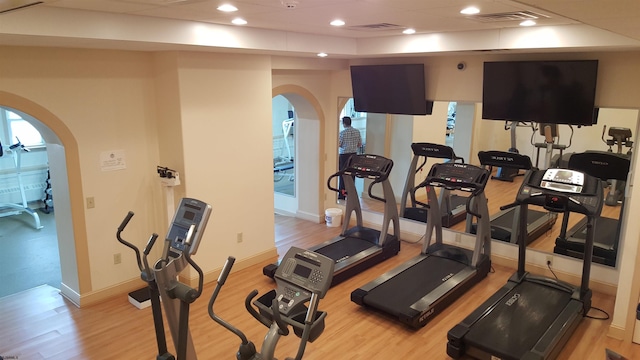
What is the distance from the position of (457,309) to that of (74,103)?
4342 millimetres

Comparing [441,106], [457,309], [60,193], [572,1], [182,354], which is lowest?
[457,309]

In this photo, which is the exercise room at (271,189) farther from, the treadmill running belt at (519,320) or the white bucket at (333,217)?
the white bucket at (333,217)

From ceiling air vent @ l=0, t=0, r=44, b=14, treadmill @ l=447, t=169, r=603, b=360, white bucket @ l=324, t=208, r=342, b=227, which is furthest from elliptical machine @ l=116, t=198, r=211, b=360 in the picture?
white bucket @ l=324, t=208, r=342, b=227

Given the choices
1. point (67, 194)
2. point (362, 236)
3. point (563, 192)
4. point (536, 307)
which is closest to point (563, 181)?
point (563, 192)

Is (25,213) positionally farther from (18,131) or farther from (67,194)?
(67,194)

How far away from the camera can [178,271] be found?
3352 mm

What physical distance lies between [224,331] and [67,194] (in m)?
2.07

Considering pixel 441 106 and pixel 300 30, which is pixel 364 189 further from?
pixel 300 30

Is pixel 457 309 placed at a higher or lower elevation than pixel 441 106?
lower

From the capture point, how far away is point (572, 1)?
2.19m

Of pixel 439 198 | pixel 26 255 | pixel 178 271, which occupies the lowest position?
pixel 26 255

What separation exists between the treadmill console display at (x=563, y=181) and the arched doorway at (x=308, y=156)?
11.5 ft

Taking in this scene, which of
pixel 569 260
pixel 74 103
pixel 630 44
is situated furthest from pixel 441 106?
pixel 74 103

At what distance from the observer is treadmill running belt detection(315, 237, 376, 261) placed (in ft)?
19.1
